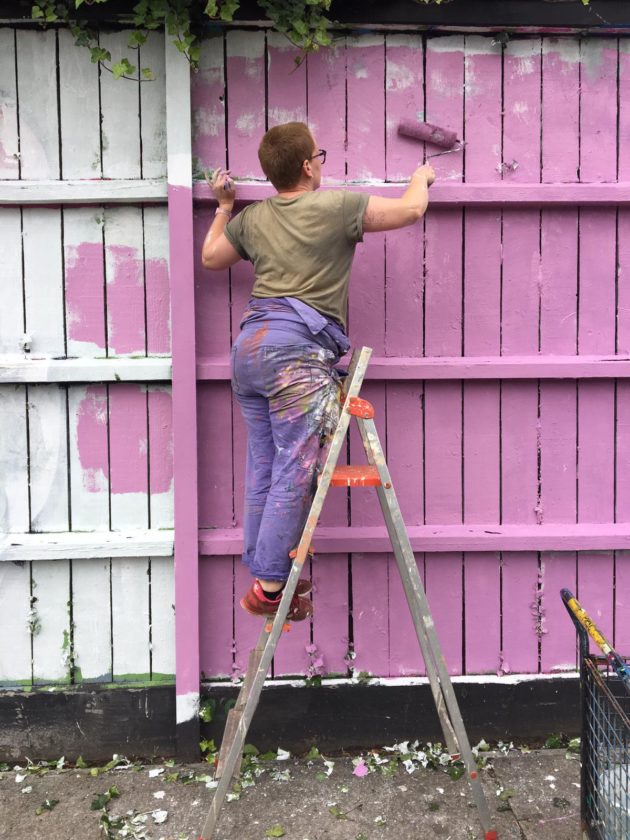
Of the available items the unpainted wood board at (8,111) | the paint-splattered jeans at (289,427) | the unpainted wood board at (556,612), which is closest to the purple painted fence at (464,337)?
the unpainted wood board at (556,612)

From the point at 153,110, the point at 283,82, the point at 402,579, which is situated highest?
the point at 283,82

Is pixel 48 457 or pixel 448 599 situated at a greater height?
pixel 48 457

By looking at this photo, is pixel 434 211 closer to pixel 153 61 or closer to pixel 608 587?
pixel 153 61

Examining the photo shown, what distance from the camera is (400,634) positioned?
9.93ft

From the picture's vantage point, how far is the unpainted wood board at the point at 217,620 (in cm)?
299

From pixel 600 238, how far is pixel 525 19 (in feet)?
2.97

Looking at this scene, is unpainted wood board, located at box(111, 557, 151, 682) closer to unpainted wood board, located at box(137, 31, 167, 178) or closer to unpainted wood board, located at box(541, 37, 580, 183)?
unpainted wood board, located at box(137, 31, 167, 178)

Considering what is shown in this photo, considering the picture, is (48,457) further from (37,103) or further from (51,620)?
(37,103)

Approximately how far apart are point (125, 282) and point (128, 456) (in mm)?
703

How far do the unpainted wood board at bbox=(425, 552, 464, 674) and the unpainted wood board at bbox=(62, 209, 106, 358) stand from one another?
1.63 m

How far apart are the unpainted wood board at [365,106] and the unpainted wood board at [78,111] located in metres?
1.00

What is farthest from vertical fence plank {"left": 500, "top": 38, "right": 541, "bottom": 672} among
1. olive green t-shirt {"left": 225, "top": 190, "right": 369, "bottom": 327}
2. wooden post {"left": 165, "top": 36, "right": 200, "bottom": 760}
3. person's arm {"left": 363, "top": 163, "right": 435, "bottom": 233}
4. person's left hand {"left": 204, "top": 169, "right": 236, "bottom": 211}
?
wooden post {"left": 165, "top": 36, "right": 200, "bottom": 760}

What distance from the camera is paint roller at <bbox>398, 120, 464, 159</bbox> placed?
2855mm

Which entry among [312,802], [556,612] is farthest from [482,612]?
[312,802]
